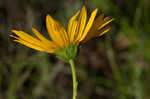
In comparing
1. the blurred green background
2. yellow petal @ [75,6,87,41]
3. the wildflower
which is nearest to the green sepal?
the wildflower

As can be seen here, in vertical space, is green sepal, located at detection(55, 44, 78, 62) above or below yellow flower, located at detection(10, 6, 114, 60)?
below

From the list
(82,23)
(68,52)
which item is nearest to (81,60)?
(68,52)

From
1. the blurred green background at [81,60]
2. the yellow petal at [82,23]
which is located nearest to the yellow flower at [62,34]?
the yellow petal at [82,23]

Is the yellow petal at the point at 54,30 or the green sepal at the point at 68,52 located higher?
the yellow petal at the point at 54,30

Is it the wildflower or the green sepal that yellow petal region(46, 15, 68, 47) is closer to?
the wildflower

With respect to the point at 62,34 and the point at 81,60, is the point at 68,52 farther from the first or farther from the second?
the point at 81,60

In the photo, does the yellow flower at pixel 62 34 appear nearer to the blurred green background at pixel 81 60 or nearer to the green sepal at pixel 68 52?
the green sepal at pixel 68 52
